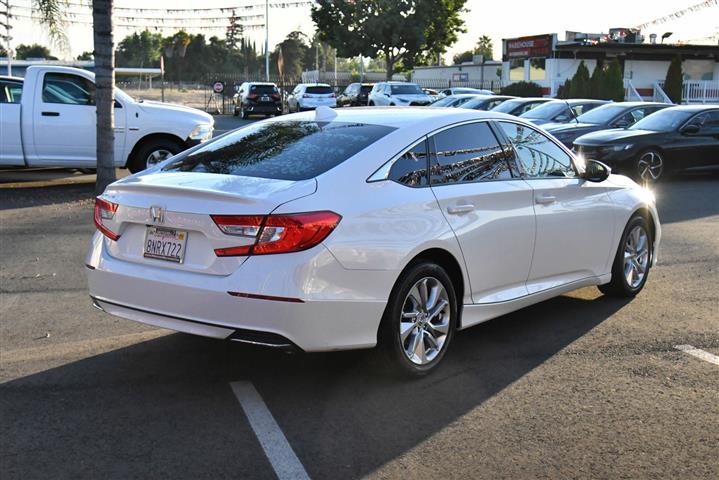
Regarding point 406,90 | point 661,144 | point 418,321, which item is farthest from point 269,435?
point 406,90

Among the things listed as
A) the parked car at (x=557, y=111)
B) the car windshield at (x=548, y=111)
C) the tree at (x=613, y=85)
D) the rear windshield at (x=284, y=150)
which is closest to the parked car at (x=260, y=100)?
the tree at (x=613, y=85)

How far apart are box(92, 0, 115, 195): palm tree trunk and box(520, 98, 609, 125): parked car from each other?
35.1ft

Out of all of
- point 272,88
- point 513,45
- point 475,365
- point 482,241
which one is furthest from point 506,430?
point 513,45

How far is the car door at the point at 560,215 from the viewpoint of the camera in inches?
236

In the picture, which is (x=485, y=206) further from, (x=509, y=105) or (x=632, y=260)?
(x=509, y=105)

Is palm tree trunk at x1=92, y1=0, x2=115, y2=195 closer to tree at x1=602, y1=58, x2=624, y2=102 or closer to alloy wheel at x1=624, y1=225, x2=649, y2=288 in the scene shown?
alloy wheel at x1=624, y1=225, x2=649, y2=288

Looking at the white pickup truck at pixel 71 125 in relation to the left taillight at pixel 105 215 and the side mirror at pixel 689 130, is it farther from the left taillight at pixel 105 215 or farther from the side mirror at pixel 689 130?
the side mirror at pixel 689 130

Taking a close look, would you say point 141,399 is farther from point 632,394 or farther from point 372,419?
point 632,394

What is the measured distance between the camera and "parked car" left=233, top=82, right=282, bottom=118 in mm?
38906

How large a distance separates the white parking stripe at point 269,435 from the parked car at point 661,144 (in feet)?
37.7

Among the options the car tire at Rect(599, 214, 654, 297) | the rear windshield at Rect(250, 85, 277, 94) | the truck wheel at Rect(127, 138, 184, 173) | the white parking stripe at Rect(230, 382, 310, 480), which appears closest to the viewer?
the white parking stripe at Rect(230, 382, 310, 480)

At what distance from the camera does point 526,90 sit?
1879 inches

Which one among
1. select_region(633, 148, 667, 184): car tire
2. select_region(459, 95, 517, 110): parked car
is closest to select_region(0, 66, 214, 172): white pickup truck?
select_region(633, 148, 667, 184): car tire

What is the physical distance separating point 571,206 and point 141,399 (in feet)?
11.0
